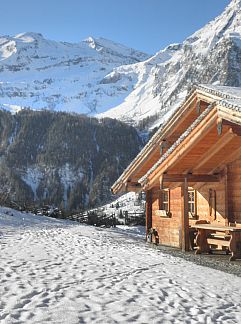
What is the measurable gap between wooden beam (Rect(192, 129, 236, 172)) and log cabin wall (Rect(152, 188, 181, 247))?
7.98 ft

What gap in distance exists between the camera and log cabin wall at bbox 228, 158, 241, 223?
13.6m

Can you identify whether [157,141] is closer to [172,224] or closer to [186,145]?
[172,224]

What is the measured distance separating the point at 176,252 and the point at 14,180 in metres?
105

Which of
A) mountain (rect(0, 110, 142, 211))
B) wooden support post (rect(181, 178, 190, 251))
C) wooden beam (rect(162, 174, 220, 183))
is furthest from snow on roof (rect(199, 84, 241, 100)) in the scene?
mountain (rect(0, 110, 142, 211))

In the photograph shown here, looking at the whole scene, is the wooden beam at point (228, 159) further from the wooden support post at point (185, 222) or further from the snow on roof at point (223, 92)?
the snow on roof at point (223, 92)

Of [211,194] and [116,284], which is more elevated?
[211,194]

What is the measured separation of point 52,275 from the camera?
806cm

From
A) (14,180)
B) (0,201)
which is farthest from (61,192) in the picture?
(0,201)

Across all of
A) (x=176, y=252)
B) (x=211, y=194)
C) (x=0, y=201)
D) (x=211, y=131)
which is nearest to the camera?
(x=211, y=131)

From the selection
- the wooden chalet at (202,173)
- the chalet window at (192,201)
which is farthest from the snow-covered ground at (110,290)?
the chalet window at (192,201)

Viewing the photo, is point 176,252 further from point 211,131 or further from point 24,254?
point 24,254

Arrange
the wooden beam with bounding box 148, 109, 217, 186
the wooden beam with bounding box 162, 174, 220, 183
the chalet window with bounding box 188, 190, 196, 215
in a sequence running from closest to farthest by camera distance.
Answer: the wooden beam with bounding box 148, 109, 217, 186 < the wooden beam with bounding box 162, 174, 220, 183 < the chalet window with bounding box 188, 190, 196, 215

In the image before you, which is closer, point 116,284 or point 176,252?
point 116,284

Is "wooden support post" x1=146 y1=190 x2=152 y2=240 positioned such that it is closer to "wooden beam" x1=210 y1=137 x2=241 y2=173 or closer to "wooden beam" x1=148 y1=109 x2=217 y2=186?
"wooden beam" x1=148 y1=109 x2=217 y2=186
